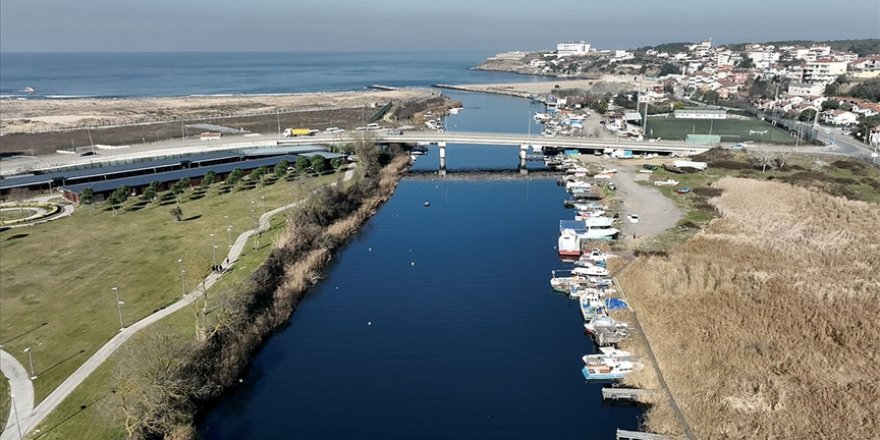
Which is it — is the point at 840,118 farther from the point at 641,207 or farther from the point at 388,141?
the point at 388,141

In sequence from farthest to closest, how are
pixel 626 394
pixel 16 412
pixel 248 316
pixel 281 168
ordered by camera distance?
pixel 281 168, pixel 248 316, pixel 626 394, pixel 16 412

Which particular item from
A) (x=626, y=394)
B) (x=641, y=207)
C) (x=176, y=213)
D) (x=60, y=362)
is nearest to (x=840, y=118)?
(x=641, y=207)

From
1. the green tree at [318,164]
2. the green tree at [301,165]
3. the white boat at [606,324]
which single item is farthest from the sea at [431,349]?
the green tree at [301,165]

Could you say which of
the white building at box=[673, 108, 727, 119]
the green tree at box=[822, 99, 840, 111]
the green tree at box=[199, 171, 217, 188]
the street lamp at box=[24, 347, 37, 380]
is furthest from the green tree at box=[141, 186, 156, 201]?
the green tree at box=[822, 99, 840, 111]

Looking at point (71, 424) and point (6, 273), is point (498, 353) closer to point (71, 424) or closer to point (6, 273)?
point (71, 424)

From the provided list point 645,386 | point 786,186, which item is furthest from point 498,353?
point 786,186
